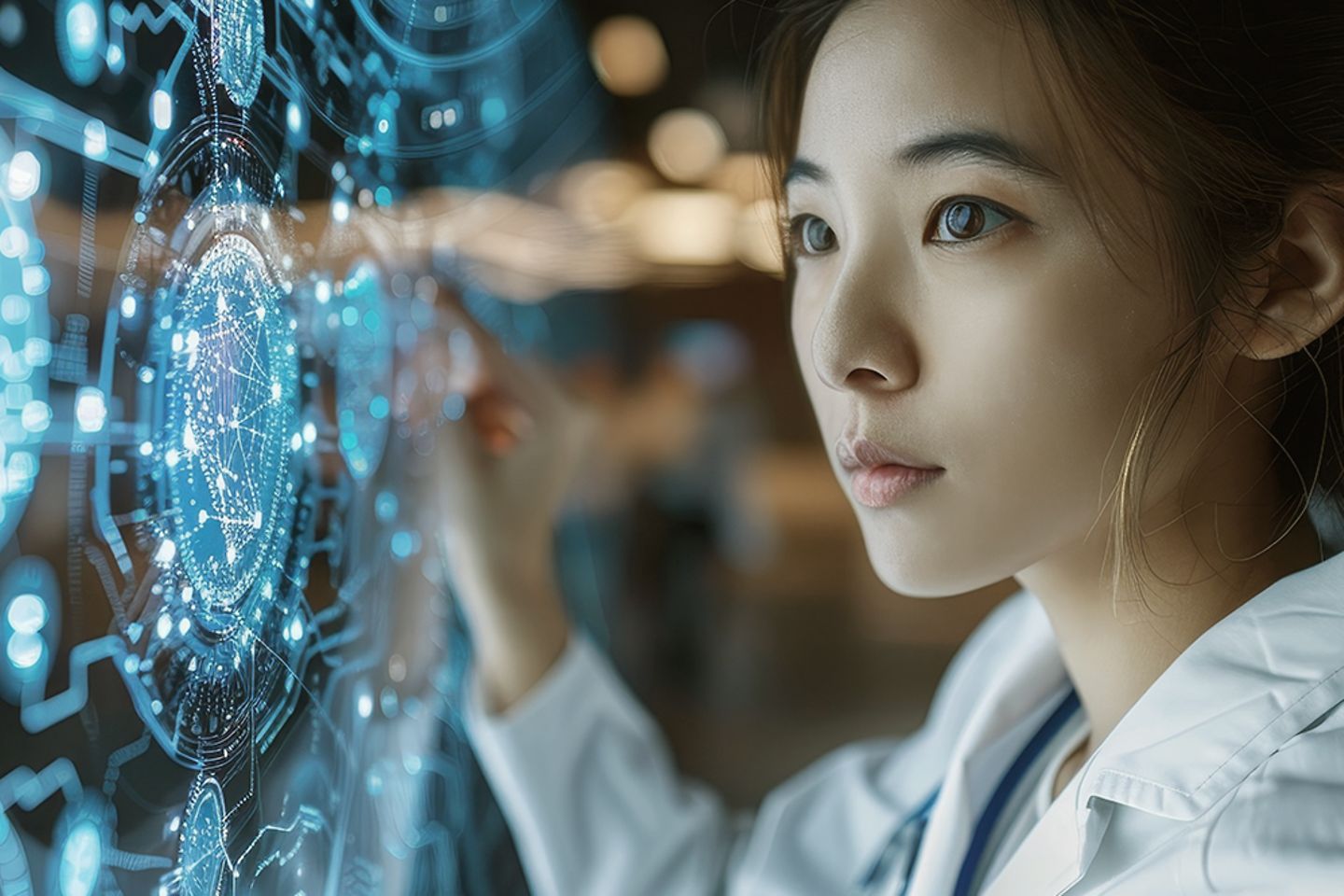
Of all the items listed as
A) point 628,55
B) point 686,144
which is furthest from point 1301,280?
point 686,144

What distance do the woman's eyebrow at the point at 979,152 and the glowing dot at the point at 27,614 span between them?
33cm

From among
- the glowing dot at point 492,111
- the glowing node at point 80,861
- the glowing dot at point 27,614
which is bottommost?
the glowing node at point 80,861

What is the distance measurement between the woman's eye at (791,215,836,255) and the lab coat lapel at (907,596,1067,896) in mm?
281

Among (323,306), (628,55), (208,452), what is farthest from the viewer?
(628,55)

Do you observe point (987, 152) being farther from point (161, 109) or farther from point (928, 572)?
point (161, 109)

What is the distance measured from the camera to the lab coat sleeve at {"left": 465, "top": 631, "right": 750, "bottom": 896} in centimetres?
77

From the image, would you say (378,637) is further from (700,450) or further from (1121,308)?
(700,450)

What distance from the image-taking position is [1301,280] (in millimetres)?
478

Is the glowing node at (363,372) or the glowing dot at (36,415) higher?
the glowing node at (363,372)

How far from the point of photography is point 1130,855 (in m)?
0.48

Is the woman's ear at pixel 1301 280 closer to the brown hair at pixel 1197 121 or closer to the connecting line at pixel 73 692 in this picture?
the brown hair at pixel 1197 121

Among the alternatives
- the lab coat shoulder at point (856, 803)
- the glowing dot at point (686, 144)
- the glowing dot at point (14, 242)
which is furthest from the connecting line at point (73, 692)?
the glowing dot at point (686, 144)

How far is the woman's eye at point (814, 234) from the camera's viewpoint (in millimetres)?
537

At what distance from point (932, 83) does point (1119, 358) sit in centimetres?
13
